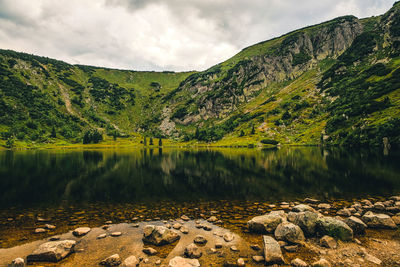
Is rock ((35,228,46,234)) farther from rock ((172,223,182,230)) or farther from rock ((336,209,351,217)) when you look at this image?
rock ((336,209,351,217))

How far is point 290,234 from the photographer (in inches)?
607

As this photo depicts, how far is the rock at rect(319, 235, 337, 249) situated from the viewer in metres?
14.3

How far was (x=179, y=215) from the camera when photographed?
73.1ft

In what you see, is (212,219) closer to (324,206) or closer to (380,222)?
(324,206)

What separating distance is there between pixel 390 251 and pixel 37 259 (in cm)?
2407

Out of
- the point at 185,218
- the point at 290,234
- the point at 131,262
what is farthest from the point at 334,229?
the point at 131,262

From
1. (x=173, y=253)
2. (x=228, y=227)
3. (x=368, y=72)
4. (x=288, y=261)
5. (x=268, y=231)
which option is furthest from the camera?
(x=368, y=72)

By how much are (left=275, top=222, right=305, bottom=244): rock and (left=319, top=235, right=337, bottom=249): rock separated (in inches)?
52.1

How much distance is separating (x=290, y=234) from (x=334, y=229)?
3.67 m

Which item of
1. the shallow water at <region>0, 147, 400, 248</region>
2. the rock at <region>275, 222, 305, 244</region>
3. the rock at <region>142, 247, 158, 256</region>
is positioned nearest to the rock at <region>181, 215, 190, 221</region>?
the shallow water at <region>0, 147, 400, 248</region>

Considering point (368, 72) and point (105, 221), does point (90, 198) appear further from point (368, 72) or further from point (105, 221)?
point (368, 72)

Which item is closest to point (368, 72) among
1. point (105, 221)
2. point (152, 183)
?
point (152, 183)

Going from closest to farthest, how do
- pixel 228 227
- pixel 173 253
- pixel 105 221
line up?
pixel 173 253 → pixel 228 227 → pixel 105 221

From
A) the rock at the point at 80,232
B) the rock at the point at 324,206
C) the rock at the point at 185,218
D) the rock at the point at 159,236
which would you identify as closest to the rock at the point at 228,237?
the rock at the point at 159,236
